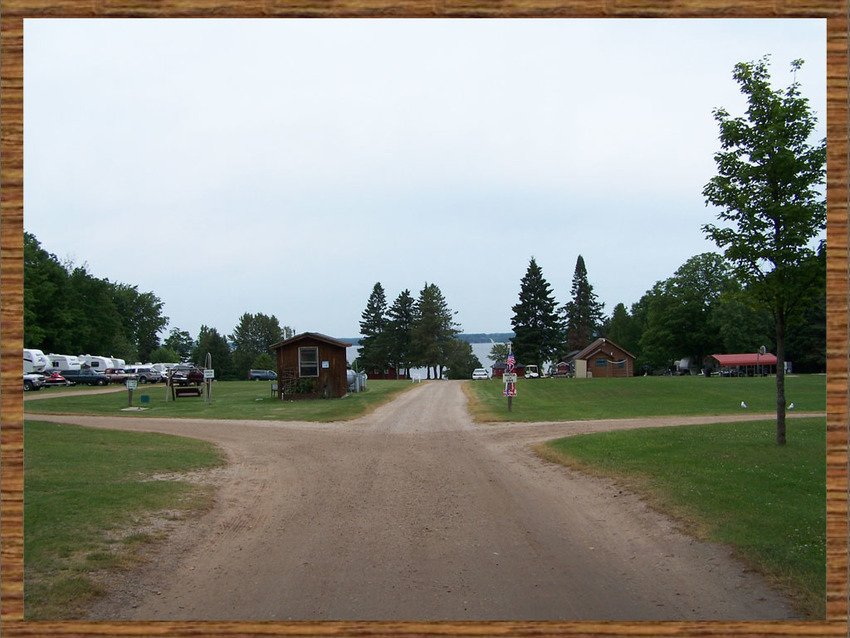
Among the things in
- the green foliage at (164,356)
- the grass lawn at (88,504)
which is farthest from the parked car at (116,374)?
the grass lawn at (88,504)

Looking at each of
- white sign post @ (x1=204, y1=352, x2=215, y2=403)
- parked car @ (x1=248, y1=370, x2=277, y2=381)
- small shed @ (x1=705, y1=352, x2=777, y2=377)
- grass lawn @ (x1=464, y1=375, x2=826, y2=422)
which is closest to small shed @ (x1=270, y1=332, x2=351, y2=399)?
white sign post @ (x1=204, y1=352, x2=215, y2=403)

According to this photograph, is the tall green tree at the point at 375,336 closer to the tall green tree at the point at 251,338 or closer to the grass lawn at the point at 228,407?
the tall green tree at the point at 251,338

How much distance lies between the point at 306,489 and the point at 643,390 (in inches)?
1320

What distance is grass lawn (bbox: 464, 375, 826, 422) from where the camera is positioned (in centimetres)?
2798

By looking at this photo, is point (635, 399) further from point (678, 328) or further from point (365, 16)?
point (365, 16)

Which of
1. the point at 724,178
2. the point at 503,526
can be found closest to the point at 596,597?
the point at 503,526

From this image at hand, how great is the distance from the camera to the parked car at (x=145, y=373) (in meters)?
54.5

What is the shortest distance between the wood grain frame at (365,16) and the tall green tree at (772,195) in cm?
876

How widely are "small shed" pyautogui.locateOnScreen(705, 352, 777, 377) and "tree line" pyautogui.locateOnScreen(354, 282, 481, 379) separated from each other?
78.9 ft

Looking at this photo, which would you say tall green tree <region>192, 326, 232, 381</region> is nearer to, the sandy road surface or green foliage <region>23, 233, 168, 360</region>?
green foliage <region>23, 233, 168, 360</region>

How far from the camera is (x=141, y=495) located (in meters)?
10.0

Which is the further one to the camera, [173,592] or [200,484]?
[200,484]

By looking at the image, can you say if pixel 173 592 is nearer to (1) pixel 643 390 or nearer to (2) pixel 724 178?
(2) pixel 724 178

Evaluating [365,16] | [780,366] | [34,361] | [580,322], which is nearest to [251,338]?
[34,361]
